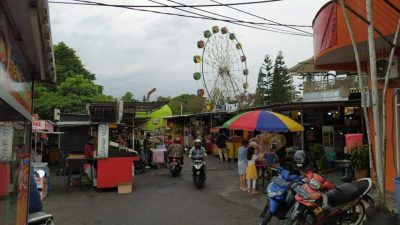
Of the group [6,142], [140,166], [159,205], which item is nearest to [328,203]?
[159,205]

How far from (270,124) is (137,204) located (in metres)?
4.14

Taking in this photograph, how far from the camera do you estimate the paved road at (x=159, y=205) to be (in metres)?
7.69

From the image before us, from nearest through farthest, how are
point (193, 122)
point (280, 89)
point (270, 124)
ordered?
point (270, 124) < point (193, 122) < point (280, 89)

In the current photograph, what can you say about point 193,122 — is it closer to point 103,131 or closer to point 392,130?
point 103,131

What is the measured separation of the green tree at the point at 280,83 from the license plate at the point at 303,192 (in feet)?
155

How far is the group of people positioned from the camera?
10531 mm

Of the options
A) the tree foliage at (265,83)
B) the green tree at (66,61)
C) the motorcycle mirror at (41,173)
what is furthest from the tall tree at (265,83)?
the motorcycle mirror at (41,173)

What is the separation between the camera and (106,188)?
1131 cm

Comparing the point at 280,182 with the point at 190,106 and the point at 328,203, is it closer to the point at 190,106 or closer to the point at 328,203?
the point at 328,203

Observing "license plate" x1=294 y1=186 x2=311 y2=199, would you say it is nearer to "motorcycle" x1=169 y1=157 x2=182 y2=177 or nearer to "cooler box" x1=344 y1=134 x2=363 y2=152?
"cooler box" x1=344 y1=134 x2=363 y2=152

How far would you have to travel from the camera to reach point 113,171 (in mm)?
11148

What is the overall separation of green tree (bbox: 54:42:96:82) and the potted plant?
89.0 ft

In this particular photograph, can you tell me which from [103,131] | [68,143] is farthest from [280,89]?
[103,131]

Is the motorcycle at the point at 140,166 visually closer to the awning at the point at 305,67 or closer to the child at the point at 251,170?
the child at the point at 251,170
